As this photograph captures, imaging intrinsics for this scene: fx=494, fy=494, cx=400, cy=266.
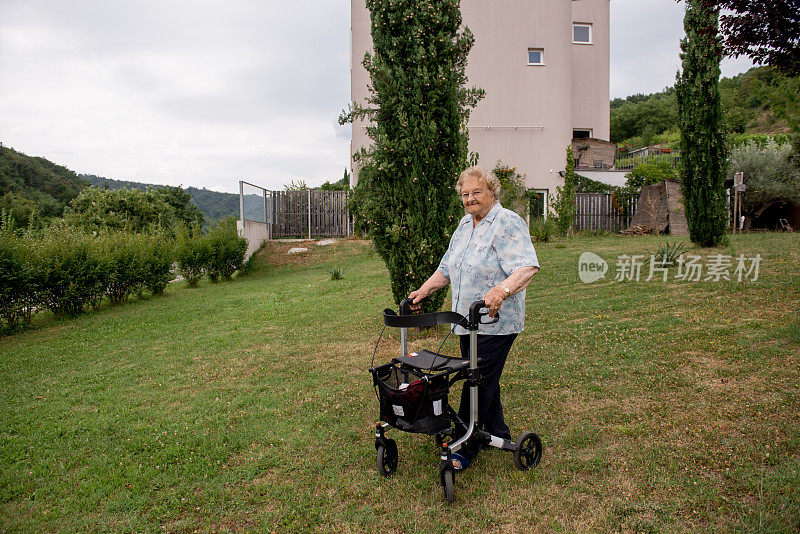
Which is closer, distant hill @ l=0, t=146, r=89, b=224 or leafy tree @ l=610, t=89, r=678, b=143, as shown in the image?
leafy tree @ l=610, t=89, r=678, b=143

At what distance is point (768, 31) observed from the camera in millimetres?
4664

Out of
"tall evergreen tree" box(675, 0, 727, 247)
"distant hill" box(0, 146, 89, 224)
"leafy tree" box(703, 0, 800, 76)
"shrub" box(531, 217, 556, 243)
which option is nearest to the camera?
"leafy tree" box(703, 0, 800, 76)

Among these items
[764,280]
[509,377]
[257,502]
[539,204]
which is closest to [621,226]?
[539,204]

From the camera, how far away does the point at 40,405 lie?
518 centimetres

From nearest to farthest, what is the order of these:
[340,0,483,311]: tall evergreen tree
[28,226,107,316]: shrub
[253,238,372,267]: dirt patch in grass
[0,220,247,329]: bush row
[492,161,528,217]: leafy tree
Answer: [340,0,483,311]: tall evergreen tree < [0,220,247,329]: bush row < [28,226,107,316]: shrub < [492,161,528,217]: leafy tree < [253,238,372,267]: dirt patch in grass

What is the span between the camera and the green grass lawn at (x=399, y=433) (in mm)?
3041

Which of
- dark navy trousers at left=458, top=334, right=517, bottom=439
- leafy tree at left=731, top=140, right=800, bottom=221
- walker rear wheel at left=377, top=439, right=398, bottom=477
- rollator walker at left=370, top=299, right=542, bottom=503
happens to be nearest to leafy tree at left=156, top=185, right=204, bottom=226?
leafy tree at left=731, top=140, right=800, bottom=221

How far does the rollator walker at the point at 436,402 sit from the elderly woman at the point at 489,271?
133 millimetres

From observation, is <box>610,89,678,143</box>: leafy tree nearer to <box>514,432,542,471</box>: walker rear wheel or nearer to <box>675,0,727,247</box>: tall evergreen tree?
<box>675,0,727,247</box>: tall evergreen tree

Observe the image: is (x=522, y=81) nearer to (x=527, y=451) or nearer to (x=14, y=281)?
(x=14, y=281)

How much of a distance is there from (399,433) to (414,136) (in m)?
4.28

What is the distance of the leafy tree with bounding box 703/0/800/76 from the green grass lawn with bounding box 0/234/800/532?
9.66 feet

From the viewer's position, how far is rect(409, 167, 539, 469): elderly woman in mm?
3270
